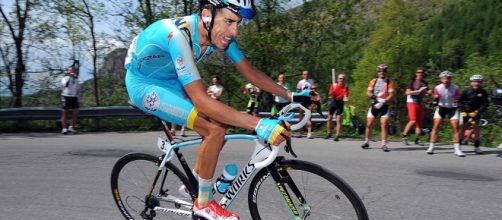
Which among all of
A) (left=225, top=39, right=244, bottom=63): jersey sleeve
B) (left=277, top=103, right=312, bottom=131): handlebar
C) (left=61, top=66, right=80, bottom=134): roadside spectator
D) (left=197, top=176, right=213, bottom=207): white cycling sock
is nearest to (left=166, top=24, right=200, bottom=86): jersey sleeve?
(left=225, top=39, right=244, bottom=63): jersey sleeve

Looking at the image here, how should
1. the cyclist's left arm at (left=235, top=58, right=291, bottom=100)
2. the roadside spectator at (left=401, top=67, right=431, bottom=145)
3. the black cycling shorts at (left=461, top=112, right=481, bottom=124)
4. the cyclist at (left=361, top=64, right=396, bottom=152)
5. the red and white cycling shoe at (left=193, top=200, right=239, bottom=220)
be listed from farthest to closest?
the roadside spectator at (left=401, top=67, right=431, bottom=145) < the cyclist at (left=361, top=64, right=396, bottom=152) < the black cycling shorts at (left=461, top=112, right=481, bottom=124) < the cyclist's left arm at (left=235, top=58, right=291, bottom=100) < the red and white cycling shoe at (left=193, top=200, right=239, bottom=220)

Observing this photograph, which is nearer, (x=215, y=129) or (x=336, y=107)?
(x=215, y=129)

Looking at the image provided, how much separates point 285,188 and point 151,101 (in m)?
1.13

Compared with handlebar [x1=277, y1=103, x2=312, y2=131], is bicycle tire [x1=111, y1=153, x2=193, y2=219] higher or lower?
lower

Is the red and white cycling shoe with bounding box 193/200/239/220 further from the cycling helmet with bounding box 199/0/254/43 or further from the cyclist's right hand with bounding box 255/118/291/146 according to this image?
the cycling helmet with bounding box 199/0/254/43

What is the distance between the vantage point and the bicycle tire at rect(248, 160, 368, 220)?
274 cm

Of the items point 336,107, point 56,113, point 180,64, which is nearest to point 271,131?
point 180,64

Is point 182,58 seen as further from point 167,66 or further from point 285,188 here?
point 285,188

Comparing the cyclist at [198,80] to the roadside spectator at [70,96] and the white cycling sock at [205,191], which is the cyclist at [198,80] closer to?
the white cycling sock at [205,191]

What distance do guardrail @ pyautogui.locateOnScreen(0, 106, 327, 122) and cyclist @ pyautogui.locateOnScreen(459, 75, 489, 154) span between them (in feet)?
12.8

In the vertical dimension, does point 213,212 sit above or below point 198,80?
below

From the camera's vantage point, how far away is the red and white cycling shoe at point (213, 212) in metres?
3.09

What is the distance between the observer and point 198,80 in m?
2.94

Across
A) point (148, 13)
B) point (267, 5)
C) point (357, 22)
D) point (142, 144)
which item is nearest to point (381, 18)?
point (357, 22)
